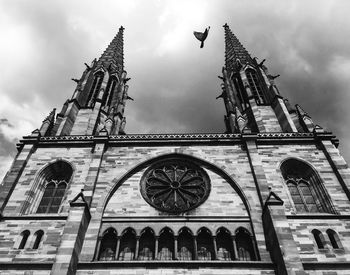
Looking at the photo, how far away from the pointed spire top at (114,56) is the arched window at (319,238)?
1876 cm

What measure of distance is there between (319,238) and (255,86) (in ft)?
42.1

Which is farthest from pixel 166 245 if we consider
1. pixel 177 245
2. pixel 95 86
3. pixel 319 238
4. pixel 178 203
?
pixel 95 86

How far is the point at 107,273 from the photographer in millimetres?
10086

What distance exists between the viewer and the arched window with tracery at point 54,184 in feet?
43.0

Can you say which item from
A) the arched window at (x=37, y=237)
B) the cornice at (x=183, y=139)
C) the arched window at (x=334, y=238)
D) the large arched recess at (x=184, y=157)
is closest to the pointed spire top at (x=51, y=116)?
the cornice at (x=183, y=139)

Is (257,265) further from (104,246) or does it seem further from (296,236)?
(104,246)

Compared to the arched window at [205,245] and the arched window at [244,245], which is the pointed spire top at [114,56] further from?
the arched window at [244,245]

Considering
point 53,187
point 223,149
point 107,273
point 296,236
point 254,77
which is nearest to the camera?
point 107,273

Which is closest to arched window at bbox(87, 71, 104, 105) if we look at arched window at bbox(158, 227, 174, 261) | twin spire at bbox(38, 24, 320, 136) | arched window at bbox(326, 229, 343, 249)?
twin spire at bbox(38, 24, 320, 136)

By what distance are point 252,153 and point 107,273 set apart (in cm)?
785

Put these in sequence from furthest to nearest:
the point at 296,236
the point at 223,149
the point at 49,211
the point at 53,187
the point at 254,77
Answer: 1. the point at 254,77
2. the point at 223,149
3. the point at 53,187
4. the point at 49,211
5. the point at 296,236

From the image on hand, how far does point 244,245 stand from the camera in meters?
11.4

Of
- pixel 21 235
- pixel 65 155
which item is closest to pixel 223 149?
pixel 65 155

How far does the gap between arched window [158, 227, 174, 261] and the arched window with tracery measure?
15.1 feet
